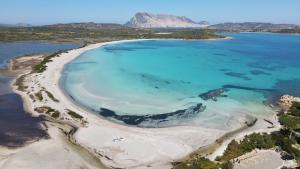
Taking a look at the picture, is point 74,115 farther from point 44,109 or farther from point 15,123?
point 15,123

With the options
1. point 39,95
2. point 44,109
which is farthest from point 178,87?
point 44,109

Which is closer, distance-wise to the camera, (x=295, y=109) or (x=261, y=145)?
(x=261, y=145)

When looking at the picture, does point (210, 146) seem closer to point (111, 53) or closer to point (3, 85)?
point (3, 85)

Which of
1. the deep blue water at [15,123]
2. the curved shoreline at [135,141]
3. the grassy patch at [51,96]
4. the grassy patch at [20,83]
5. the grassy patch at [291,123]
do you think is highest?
the grassy patch at [291,123]

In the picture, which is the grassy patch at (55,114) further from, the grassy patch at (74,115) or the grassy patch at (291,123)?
the grassy patch at (291,123)

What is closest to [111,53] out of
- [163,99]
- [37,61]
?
[37,61]

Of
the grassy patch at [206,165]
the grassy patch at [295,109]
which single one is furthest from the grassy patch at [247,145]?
the grassy patch at [295,109]

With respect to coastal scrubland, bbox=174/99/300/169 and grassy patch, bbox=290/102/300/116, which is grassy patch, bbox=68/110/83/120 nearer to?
coastal scrubland, bbox=174/99/300/169

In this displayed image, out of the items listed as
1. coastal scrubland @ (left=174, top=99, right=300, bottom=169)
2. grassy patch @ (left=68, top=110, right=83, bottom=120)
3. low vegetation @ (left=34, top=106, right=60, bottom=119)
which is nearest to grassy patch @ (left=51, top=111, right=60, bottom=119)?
low vegetation @ (left=34, top=106, right=60, bottom=119)
